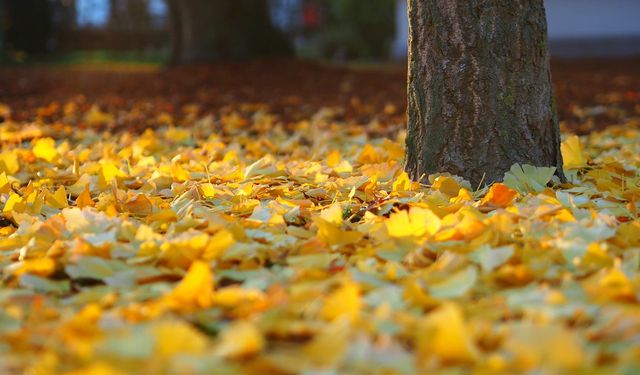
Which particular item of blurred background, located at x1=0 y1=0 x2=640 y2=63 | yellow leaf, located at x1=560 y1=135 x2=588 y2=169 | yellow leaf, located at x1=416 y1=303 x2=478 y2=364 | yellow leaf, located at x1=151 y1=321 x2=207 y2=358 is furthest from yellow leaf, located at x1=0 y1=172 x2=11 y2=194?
blurred background, located at x1=0 y1=0 x2=640 y2=63

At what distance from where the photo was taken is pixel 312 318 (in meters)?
1.51

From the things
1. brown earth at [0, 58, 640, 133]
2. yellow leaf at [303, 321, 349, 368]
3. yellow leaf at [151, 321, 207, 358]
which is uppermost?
yellow leaf at [151, 321, 207, 358]

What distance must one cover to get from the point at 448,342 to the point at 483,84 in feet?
5.33

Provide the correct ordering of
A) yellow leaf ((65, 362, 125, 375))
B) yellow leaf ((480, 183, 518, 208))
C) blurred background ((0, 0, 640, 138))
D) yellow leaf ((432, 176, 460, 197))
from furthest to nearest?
blurred background ((0, 0, 640, 138)), yellow leaf ((432, 176, 460, 197)), yellow leaf ((480, 183, 518, 208)), yellow leaf ((65, 362, 125, 375))

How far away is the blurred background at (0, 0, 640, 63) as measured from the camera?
16.0m

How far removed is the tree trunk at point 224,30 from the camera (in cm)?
1029

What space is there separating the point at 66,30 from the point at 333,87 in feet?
43.3

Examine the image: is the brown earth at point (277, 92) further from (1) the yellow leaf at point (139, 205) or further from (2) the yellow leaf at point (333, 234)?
(2) the yellow leaf at point (333, 234)

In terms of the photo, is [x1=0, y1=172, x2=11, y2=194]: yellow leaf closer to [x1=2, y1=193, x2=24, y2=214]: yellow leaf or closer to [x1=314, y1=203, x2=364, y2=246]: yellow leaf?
[x1=2, y1=193, x2=24, y2=214]: yellow leaf

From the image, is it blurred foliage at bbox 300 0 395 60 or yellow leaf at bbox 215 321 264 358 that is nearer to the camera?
yellow leaf at bbox 215 321 264 358

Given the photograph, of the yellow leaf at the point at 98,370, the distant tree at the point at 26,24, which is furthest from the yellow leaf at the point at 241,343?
the distant tree at the point at 26,24

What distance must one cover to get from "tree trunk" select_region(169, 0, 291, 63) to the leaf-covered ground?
23.6ft

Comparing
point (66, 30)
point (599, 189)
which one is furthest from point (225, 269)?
point (66, 30)

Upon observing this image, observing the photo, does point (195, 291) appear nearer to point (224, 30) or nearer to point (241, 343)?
point (241, 343)
